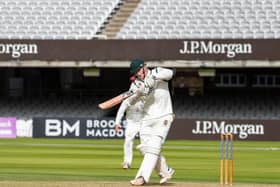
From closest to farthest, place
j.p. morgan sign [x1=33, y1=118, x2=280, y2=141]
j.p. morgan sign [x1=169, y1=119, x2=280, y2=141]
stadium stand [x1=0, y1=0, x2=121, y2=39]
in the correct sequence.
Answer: j.p. morgan sign [x1=169, y1=119, x2=280, y2=141] → j.p. morgan sign [x1=33, y1=118, x2=280, y2=141] → stadium stand [x1=0, y1=0, x2=121, y2=39]

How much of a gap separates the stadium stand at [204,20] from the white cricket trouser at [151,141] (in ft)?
80.2

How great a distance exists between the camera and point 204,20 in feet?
127

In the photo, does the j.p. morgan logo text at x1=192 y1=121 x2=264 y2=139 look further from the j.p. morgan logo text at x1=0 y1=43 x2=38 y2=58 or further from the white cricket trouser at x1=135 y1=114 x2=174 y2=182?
the white cricket trouser at x1=135 y1=114 x2=174 y2=182

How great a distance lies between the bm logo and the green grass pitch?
14.6 feet

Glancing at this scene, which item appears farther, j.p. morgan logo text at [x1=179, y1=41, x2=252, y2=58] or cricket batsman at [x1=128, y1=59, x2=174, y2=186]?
j.p. morgan logo text at [x1=179, y1=41, x2=252, y2=58]

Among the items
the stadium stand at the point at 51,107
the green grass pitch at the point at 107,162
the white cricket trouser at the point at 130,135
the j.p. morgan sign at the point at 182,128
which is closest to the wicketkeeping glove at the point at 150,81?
the green grass pitch at the point at 107,162

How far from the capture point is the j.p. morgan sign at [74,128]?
3616 cm

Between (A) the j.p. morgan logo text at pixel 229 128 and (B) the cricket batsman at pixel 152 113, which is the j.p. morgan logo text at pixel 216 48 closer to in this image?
(A) the j.p. morgan logo text at pixel 229 128

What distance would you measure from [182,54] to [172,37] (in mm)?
1319

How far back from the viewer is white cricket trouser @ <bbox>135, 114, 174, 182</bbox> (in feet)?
44.4

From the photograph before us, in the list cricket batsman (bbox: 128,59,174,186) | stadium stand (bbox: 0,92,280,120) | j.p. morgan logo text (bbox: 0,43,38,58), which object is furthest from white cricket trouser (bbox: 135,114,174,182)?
j.p. morgan logo text (bbox: 0,43,38,58)

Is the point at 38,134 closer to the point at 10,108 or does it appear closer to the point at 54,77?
Answer: the point at 10,108

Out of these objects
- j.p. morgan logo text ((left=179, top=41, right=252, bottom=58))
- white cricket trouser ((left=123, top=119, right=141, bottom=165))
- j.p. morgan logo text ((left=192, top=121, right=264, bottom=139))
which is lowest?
j.p. morgan logo text ((left=192, top=121, right=264, bottom=139))

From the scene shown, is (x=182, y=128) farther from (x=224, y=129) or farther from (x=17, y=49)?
(x=17, y=49)
